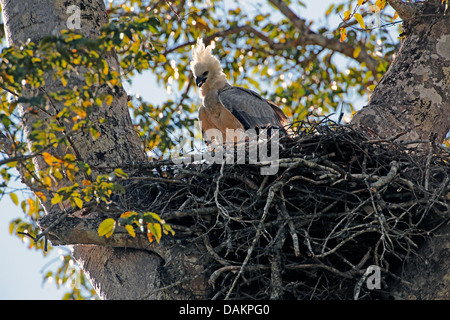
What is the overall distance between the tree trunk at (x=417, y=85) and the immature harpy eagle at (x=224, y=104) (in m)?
1.48

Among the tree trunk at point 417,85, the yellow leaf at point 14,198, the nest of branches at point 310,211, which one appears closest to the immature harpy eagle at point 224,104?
the tree trunk at point 417,85

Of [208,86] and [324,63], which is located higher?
[324,63]

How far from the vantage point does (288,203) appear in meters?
4.95

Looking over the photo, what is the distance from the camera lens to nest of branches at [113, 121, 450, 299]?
460cm

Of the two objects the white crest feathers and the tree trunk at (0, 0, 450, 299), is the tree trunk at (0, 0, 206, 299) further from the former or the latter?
the white crest feathers

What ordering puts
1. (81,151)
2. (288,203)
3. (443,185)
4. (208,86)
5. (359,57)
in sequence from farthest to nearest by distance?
(359,57)
(208,86)
(81,151)
(288,203)
(443,185)

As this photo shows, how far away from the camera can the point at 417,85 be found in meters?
6.21

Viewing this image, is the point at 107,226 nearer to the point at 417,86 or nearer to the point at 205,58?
the point at 417,86

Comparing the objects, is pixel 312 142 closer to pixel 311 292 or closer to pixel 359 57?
pixel 311 292

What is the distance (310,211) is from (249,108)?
2.70 metres

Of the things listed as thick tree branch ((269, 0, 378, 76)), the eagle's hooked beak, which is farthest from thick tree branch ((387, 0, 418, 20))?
thick tree branch ((269, 0, 378, 76))

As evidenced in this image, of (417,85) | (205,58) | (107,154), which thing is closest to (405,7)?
(417,85)
